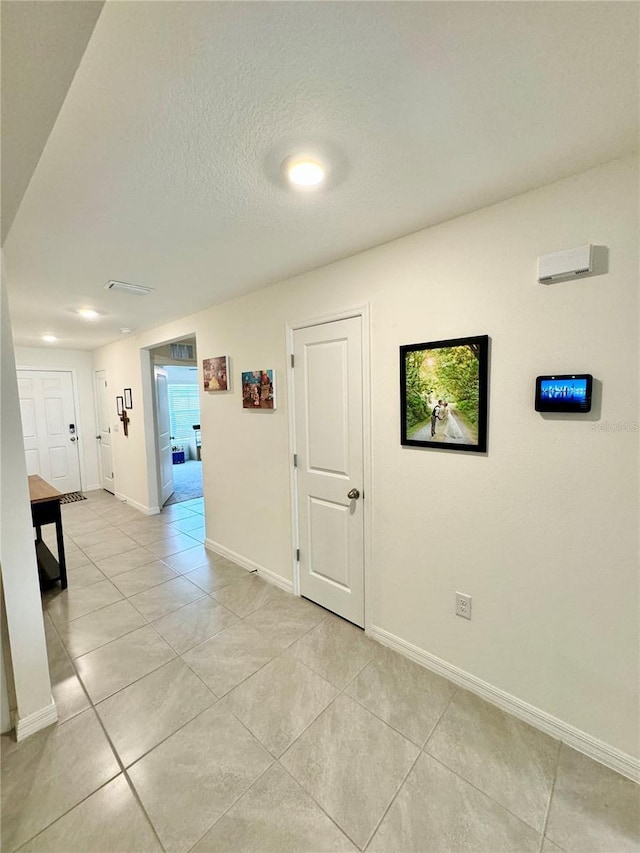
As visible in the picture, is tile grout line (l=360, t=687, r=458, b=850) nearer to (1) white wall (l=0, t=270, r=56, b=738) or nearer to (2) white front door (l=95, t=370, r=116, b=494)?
(1) white wall (l=0, t=270, r=56, b=738)

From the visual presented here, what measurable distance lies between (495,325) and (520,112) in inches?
29.4

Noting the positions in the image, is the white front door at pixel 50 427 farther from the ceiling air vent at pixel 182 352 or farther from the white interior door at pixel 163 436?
the ceiling air vent at pixel 182 352

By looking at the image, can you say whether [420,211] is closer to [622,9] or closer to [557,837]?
[622,9]

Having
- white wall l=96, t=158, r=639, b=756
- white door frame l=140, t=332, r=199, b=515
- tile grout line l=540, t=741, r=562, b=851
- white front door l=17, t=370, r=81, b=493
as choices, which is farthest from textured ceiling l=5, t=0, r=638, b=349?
white front door l=17, t=370, r=81, b=493

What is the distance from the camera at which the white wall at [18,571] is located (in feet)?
4.88

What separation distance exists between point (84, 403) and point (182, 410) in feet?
9.25

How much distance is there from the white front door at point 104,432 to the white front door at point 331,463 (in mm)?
4399

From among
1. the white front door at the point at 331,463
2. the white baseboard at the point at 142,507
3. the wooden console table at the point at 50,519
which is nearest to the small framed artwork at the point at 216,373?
the white front door at the point at 331,463

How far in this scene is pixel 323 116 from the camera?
1.03 meters

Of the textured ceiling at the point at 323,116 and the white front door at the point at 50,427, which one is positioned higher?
the textured ceiling at the point at 323,116

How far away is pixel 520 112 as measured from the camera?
3.39 feet

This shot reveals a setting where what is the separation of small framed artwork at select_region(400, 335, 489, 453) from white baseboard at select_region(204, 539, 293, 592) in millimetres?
1609

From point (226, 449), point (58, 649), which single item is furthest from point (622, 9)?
point (58, 649)

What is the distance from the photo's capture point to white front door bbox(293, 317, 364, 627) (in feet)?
7.06
